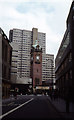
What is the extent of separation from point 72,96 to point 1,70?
97.6 ft

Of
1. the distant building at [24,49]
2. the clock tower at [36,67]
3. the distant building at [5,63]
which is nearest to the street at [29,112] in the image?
the distant building at [5,63]

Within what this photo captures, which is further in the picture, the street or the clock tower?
the clock tower

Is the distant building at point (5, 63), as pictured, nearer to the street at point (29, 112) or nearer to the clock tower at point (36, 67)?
the street at point (29, 112)

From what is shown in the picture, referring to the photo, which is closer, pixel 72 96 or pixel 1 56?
pixel 72 96

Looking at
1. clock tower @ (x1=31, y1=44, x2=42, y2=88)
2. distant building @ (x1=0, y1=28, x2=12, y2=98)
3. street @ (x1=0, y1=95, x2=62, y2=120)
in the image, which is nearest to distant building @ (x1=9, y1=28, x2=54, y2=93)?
clock tower @ (x1=31, y1=44, x2=42, y2=88)

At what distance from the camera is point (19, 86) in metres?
99.4

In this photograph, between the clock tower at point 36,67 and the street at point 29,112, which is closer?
the street at point 29,112

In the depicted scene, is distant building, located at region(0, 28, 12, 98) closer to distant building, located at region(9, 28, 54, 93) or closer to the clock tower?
the clock tower

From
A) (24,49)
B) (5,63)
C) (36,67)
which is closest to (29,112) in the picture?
(5,63)

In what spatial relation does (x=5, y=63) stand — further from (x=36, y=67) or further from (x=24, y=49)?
(x=24, y=49)

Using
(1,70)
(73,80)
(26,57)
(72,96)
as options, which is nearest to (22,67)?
(26,57)

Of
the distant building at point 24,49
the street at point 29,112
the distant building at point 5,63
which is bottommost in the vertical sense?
the street at point 29,112

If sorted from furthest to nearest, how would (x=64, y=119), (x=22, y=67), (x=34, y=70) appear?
(x=22, y=67), (x=34, y=70), (x=64, y=119)

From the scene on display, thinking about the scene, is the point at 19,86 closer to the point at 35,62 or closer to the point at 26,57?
the point at 35,62
